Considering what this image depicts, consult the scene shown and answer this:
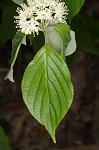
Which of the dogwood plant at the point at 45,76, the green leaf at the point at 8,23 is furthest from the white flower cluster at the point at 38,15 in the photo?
the green leaf at the point at 8,23

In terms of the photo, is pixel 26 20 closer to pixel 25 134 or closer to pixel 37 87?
pixel 37 87

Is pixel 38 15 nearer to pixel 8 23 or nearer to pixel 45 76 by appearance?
pixel 45 76

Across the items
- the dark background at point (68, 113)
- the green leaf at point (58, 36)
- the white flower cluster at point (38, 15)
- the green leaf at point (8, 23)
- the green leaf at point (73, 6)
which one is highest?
the white flower cluster at point (38, 15)

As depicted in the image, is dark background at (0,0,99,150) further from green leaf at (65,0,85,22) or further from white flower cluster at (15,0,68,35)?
white flower cluster at (15,0,68,35)

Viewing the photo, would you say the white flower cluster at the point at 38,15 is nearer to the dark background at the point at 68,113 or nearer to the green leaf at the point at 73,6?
the green leaf at the point at 73,6

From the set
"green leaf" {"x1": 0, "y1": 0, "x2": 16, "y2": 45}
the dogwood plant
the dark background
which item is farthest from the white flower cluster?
the dark background

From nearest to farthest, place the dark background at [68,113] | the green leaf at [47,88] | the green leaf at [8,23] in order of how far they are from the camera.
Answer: the green leaf at [47,88] < the green leaf at [8,23] < the dark background at [68,113]
